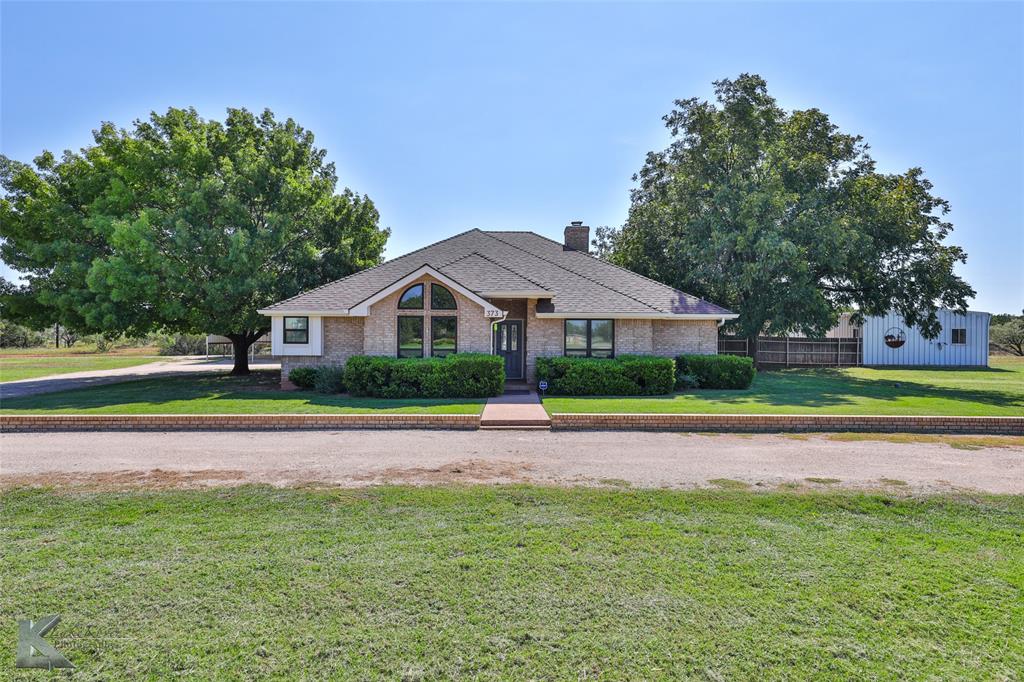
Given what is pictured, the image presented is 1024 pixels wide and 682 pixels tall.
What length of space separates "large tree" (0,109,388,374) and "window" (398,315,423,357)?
19.5 feet

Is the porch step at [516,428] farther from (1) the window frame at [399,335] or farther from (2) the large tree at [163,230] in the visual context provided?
(2) the large tree at [163,230]

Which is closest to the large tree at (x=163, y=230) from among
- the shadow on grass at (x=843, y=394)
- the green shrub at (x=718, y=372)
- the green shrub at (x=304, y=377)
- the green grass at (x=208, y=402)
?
the green grass at (x=208, y=402)

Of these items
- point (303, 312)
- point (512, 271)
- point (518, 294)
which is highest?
point (512, 271)

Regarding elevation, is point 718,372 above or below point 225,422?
above

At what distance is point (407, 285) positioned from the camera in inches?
657

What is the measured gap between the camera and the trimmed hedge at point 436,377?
577 inches

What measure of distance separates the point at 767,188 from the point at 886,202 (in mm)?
6115

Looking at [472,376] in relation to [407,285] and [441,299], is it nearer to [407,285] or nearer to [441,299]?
[441,299]

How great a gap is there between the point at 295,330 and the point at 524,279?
27.4ft

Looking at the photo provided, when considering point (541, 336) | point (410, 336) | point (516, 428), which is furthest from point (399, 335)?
point (516, 428)

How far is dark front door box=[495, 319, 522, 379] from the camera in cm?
1833

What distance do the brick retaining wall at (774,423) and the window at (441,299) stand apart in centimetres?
776

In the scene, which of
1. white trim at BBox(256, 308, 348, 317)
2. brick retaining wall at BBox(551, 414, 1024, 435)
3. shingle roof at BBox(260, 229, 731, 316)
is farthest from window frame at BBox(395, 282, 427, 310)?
brick retaining wall at BBox(551, 414, 1024, 435)

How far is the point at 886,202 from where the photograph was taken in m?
21.8
